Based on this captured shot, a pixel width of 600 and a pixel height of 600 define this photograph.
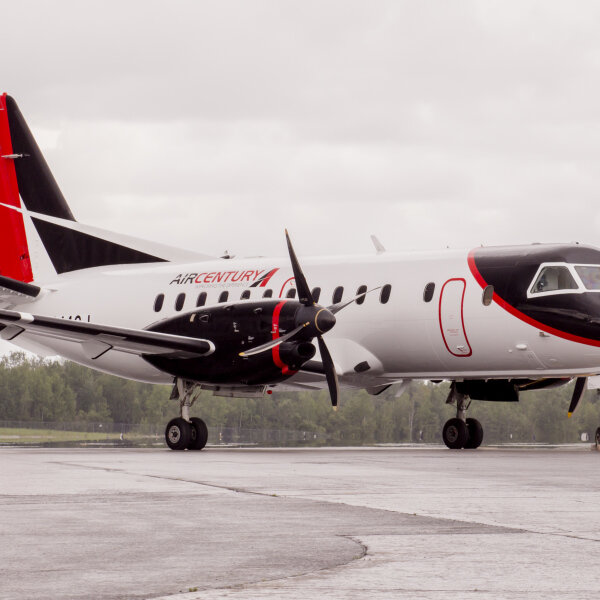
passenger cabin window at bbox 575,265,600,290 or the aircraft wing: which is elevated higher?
passenger cabin window at bbox 575,265,600,290

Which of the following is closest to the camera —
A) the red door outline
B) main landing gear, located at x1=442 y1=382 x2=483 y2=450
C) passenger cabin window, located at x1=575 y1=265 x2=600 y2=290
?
passenger cabin window, located at x1=575 y1=265 x2=600 y2=290

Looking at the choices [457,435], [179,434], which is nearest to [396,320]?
[457,435]

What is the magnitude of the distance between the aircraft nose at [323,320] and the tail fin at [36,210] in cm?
1085

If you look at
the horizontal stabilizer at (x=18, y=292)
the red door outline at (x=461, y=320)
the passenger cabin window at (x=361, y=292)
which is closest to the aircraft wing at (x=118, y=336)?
the passenger cabin window at (x=361, y=292)

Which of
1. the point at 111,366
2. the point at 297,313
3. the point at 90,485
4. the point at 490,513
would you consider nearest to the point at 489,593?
the point at 490,513

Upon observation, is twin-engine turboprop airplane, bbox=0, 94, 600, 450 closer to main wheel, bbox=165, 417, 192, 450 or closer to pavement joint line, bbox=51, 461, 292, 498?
main wheel, bbox=165, 417, 192, 450

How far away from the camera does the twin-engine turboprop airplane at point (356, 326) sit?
2261 cm

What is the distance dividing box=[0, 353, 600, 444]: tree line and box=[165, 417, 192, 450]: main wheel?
2044 inches

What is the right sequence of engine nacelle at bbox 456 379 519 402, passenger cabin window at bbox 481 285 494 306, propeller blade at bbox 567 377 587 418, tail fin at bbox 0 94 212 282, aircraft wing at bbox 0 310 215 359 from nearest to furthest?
aircraft wing at bbox 0 310 215 359 < passenger cabin window at bbox 481 285 494 306 < propeller blade at bbox 567 377 587 418 < engine nacelle at bbox 456 379 519 402 < tail fin at bbox 0 94 212 282

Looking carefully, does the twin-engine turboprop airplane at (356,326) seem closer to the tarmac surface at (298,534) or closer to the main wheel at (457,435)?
the main wheel at (457,435)

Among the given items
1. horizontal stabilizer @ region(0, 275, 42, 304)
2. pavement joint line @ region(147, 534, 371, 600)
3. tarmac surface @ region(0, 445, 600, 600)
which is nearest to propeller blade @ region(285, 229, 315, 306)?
tarmac surface @ region(0, 445, 600, 600)

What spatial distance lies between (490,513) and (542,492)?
241cm

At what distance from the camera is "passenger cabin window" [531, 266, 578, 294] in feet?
74.3

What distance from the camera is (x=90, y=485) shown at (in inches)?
537
